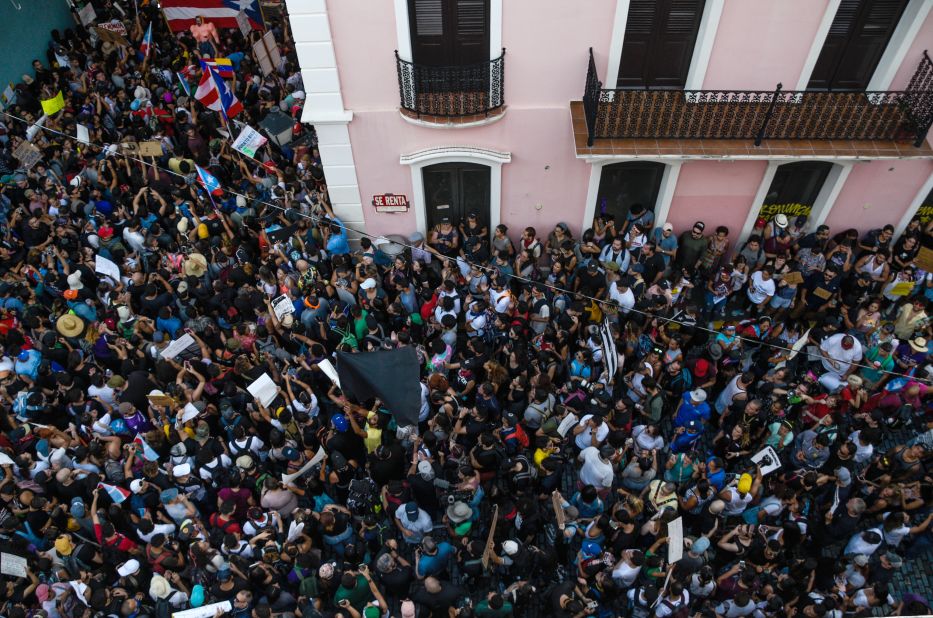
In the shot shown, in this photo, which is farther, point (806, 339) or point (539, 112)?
point (539, 112)

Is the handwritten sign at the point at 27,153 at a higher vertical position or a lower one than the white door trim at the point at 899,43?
lower

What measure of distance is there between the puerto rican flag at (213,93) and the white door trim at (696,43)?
27.0ft

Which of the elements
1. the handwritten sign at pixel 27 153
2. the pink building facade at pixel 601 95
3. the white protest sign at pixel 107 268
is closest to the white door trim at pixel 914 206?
the pink building facade at pixel 601 95

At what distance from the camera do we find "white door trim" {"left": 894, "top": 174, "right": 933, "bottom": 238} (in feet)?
43.5

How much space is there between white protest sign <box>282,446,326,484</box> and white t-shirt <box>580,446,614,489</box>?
3840 millimetres

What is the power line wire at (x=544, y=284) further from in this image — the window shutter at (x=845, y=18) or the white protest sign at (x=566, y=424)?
the window shutter at (x=845, y=18)

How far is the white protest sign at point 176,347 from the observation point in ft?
37.7

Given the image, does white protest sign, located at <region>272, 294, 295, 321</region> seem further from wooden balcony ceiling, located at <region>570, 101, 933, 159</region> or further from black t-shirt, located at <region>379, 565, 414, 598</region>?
wooden balcony ceiling, located at <region>570, 101, 933, 159</region>

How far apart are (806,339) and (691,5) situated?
19.3 ft

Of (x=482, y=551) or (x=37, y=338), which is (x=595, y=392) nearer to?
(x=482, y=551)

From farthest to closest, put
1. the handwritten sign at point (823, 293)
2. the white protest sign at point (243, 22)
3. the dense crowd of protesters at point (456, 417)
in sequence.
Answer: the white protest sign at point (243, 22)
the handwritten sign at point (823, 293)
the dense crowd of protesters at point (456, 417)

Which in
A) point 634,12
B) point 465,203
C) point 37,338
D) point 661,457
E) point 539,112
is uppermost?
point 634,12

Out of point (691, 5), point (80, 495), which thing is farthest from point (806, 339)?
point (80, 495)

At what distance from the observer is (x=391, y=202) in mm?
14094
